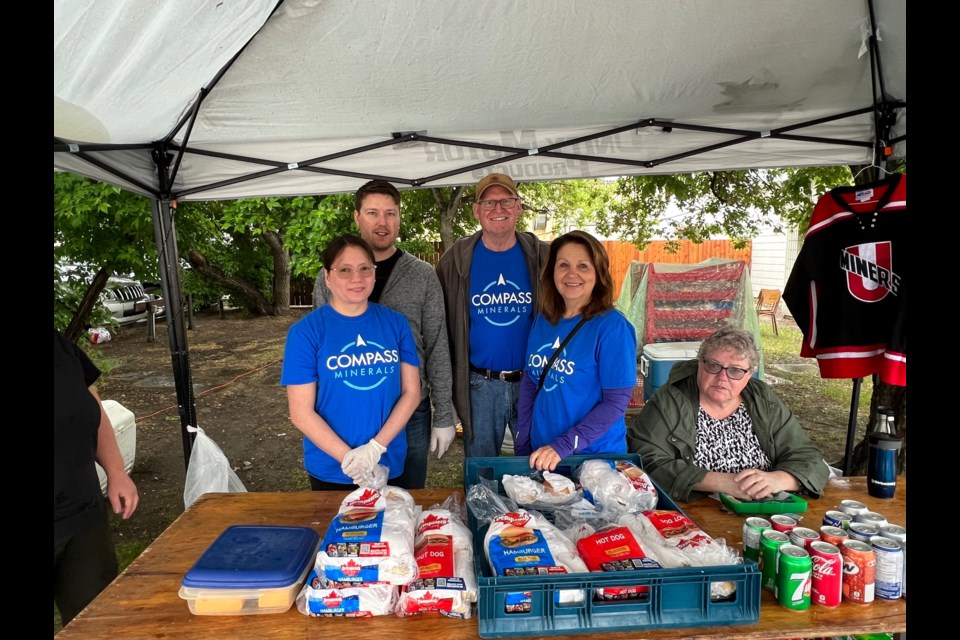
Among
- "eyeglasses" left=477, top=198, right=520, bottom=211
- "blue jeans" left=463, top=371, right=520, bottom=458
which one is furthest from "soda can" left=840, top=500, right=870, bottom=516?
"eyeglasses" left=477, top=198, right=520, bottom=211

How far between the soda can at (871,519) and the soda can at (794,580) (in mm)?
344

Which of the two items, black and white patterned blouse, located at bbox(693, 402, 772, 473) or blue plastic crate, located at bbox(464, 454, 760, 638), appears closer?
blue plastic crate, located at bbox(464, 454, 760, 638)

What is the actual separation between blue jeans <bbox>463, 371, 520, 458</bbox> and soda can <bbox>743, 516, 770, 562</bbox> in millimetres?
1482

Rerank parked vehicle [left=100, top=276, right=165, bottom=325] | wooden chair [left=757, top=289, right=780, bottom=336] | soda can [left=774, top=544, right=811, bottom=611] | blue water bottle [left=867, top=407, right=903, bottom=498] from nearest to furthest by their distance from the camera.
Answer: soda can [left=774, top=544, right=811, bottom=611] → blue water bottle [left=867, top=407, right=903, bottom=498] → wooden chair [left=757, top=289, right=780, bottom=336] → parked vehicle [left=100, top=276, right=165, bottom=325]

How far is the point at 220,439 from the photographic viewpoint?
20.5 ft

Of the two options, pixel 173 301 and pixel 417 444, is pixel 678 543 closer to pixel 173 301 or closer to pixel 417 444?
pixel 417 444

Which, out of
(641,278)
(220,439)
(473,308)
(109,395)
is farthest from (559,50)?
(109,395)

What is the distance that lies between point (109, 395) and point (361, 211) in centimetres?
764

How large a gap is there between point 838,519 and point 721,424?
0.70 meters

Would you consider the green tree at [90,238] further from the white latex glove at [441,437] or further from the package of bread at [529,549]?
the package of bread at [529,549]

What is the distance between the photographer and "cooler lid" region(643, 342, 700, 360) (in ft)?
18.7

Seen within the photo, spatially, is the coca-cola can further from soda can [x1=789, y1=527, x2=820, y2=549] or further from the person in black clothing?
the person in black clothing

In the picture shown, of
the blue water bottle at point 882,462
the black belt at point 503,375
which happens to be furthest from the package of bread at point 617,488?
the black belt at point 503,375

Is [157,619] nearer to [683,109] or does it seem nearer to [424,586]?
[424,586]
